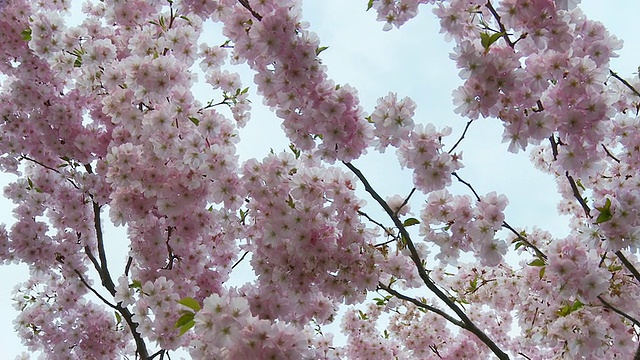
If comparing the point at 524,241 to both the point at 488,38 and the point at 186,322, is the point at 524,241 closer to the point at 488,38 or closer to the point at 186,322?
the point at 488,38

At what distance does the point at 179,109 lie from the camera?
4.21m

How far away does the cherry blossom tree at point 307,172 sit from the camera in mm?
3334

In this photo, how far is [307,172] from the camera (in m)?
3.94

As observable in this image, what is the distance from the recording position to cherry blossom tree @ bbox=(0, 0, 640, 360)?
3.33 metres

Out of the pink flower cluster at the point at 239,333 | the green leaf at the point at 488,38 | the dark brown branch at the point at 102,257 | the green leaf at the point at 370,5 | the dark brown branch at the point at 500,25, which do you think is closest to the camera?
the pink flower cluster at the point at 239,333

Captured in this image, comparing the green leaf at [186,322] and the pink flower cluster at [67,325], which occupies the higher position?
the pink flower cluster at [67,325]

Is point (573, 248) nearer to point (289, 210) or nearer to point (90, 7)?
point (289, 210)

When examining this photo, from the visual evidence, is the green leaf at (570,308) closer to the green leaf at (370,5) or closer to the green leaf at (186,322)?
the green leaf at (370,5)

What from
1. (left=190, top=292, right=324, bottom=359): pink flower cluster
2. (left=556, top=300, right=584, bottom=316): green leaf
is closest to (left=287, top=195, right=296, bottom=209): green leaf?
(left=190, top=292, right=324, bottom=359): pink flower cluster

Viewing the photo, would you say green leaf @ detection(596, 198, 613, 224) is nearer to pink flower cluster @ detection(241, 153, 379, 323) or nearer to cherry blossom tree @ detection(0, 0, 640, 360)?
cherry blossom tree @ detection(0, 0, 640, 360)

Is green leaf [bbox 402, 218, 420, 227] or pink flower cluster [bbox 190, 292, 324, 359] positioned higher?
green leaf [bbox 402, 218, 420, 227]

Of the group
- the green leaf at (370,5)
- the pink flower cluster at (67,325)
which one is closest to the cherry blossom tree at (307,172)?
the green leaf at (370,5)

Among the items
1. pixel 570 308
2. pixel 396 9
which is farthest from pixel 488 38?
pixel 570 308

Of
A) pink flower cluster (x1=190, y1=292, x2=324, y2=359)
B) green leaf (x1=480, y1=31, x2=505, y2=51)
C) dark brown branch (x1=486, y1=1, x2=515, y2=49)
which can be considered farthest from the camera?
dark brown branch (x1=486, y1=1, x2=515, y2=49)
